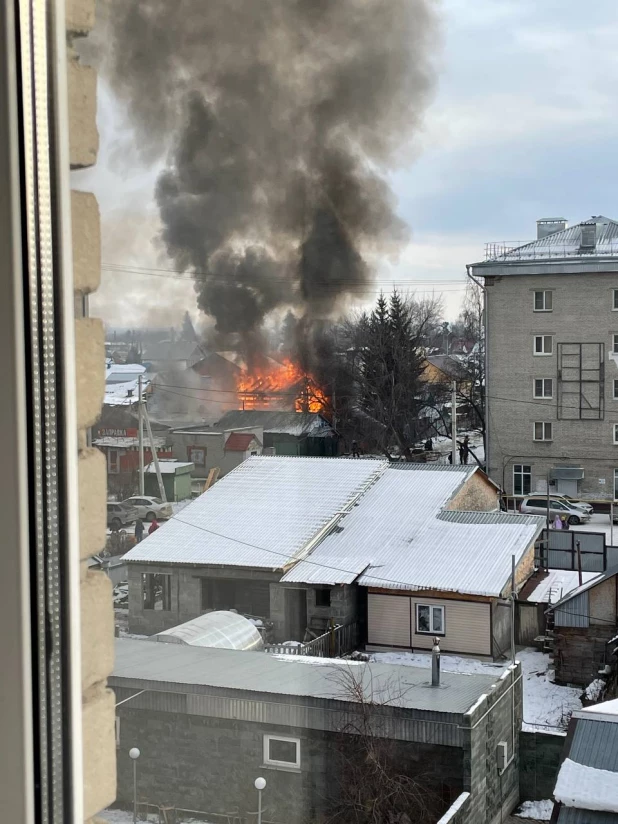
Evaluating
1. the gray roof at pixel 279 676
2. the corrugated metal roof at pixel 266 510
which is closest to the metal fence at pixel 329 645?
the gray roof at pixel 279 676

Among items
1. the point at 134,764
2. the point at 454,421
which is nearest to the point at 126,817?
the point at 134,764

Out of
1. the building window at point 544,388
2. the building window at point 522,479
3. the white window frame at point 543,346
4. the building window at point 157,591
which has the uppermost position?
the white window frame at point 543,346

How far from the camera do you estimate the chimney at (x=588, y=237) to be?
0.85 meters

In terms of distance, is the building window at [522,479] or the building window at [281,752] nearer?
A: the building window at [522,479]

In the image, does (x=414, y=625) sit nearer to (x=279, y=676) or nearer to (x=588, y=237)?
(x=279, y=676)

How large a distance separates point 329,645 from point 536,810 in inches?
12.5

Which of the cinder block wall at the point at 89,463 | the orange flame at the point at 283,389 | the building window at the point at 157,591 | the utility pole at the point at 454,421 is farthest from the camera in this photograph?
the orange flame at the point at 283,389

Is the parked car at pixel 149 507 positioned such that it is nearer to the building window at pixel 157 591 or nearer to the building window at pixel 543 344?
the building window at pixel 157 591

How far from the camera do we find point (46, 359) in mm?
486

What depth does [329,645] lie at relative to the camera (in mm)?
1097

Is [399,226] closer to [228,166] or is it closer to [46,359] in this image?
[228,166]

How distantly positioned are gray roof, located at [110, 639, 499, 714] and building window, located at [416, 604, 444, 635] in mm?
59

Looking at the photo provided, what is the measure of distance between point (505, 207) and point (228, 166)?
0.35m

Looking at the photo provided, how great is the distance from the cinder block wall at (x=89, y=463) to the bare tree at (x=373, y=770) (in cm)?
53
